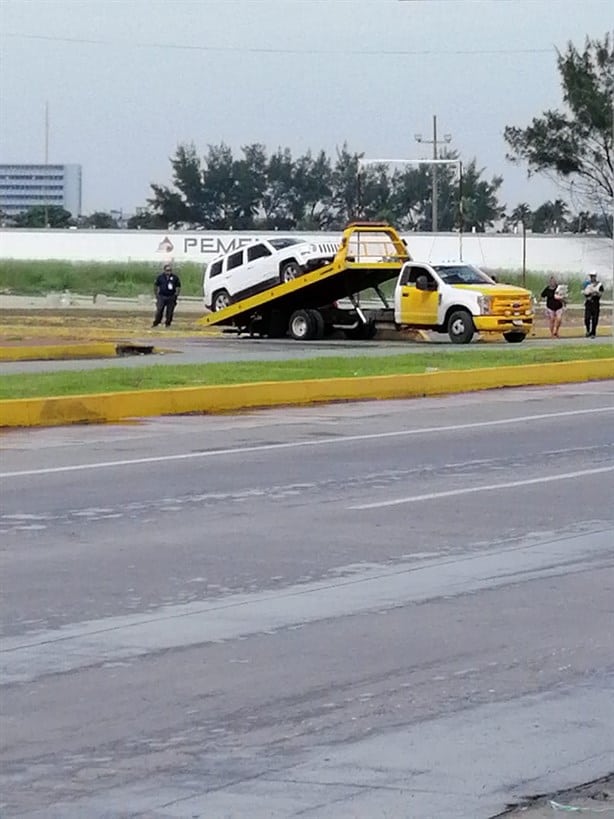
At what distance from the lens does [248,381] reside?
2362cm

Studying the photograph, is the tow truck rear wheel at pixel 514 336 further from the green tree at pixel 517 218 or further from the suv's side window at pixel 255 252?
the green tree at pixel 517 218

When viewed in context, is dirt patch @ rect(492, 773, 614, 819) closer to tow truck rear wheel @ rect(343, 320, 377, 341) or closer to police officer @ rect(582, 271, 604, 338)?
tow truck rear wheel @ rect(343, 320, 377, 341)

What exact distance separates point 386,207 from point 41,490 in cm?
12535

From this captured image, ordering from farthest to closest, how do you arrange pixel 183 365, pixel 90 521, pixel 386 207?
pixel 386 207 < pixel 183 365 < pixel 90 521

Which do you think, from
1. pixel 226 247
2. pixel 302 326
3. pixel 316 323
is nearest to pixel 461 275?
pixel 316 323

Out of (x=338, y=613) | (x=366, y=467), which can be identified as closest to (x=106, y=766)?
(x=338, y=613)

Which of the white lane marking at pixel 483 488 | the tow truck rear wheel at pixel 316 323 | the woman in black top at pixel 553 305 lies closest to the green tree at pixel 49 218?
the woman in black top at pixel 553 305

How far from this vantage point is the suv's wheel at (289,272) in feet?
134

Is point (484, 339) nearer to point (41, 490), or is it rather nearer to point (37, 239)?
point (41, 490)

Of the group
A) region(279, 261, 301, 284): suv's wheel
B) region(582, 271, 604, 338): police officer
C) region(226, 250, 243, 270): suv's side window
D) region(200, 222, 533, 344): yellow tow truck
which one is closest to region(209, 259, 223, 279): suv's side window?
region(226, 250, 243, 270): suv's side window

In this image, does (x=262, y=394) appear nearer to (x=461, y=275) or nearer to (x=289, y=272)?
(x=289, y=272)

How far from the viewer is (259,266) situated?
139 ft

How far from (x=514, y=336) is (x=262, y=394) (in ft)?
63.8

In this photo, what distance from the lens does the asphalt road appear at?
622 centimetres
